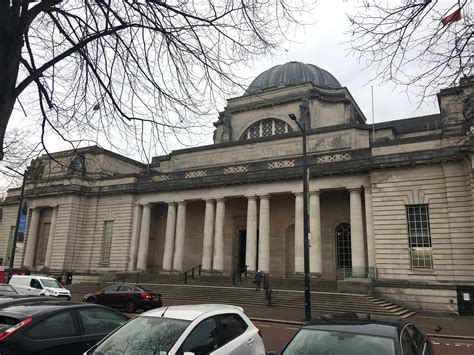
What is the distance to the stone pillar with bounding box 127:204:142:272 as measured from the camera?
3609 centimetres

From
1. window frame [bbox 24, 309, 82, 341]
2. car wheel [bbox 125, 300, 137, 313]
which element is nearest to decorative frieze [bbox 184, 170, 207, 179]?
car wheel [bbox 125, 300, 137, 313]

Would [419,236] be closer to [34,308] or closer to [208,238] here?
[208,238]

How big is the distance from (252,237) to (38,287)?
15.6m

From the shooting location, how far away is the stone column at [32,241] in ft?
132

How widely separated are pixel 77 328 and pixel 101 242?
1325 inches

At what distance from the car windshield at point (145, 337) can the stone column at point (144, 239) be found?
31.5 metres

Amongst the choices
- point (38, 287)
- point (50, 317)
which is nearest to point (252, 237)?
point (38, 287)

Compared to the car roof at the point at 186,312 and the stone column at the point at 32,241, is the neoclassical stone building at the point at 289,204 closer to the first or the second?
the stone column at the point at 32,241

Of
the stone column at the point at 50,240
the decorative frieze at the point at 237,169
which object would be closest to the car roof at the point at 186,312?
the decorative frieze at the point at 237,169

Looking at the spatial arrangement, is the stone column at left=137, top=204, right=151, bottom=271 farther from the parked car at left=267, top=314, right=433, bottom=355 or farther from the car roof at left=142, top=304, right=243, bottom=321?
the parked car at left=267, top=314, right=433, bottom=355

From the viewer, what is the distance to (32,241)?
40.6 m

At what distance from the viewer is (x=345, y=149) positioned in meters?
30.6

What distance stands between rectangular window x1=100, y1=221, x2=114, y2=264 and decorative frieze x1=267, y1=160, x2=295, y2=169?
58.2 ft

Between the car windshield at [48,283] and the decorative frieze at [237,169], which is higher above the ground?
the decorative frieze at [237,169]
